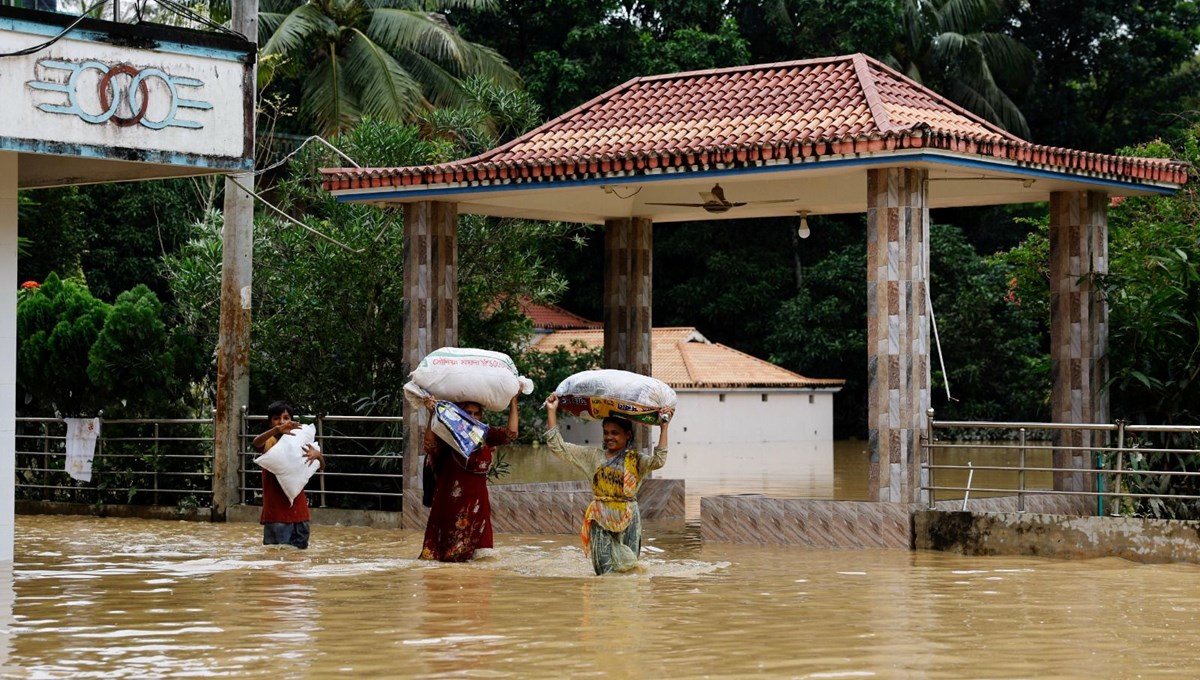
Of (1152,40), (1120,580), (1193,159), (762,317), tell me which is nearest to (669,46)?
(762,317)

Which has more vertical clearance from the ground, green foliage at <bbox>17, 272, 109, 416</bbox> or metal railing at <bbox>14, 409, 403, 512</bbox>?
green foliage at <bbox>17, 272, 109, 416</bbox>

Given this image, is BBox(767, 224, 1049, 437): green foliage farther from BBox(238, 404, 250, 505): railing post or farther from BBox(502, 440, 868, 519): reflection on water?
BBox(238, 404, 250, 505): railing post

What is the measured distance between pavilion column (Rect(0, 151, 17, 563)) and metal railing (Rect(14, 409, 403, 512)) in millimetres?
5450

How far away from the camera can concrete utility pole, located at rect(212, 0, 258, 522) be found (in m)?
19.1

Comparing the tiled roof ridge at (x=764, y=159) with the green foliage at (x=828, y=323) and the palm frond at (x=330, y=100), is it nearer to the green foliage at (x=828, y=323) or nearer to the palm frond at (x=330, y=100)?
the palm frond at (x=330, y=100)

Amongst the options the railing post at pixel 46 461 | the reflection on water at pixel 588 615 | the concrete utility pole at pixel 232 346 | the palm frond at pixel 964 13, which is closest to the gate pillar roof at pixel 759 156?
the concrete utility pole at pixel 232 346

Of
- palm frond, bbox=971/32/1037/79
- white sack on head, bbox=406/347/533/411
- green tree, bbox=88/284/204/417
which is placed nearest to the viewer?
white sack on head, bbox=406/347/533/411

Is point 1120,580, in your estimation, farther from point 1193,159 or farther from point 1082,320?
point 1193,159

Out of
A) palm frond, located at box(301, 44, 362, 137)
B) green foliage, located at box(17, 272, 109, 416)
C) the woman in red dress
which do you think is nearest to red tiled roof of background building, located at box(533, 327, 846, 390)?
palm frond, located at box(301, 44, 362, 137)

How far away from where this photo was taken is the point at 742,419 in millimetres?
45094

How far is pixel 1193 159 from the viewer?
26.5m

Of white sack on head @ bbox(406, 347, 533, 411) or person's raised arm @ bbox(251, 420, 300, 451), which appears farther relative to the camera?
person's raised arm @ bbox(251, 420, 300, 451)

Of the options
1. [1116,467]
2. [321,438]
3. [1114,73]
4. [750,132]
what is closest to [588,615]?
[1116,467]

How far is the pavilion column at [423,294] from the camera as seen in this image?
18.4m
